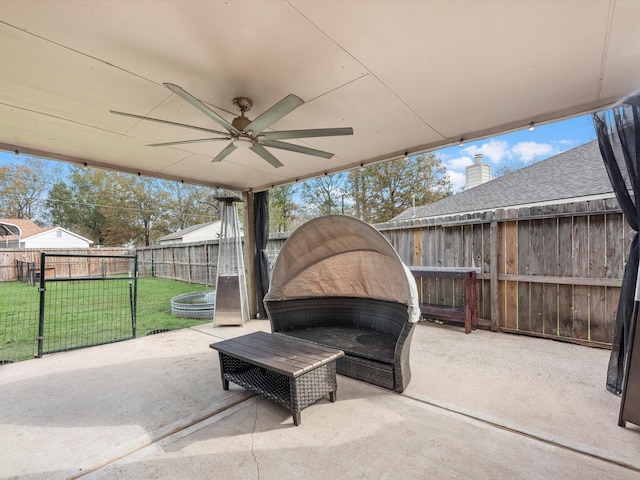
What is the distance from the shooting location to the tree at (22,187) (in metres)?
14.9

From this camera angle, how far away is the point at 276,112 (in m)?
2.07

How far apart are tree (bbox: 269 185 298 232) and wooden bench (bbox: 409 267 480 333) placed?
11257 millimetres

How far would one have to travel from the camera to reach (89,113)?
2.81 m

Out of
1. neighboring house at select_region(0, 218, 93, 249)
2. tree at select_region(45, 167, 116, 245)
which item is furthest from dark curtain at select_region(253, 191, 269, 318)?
tree at select_region(45, 167, 116, 245)

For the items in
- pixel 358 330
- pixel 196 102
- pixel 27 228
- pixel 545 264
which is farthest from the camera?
pixel 27 228

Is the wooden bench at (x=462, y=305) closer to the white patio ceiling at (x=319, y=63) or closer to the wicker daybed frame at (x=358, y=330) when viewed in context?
the wicker daybed frame at (x=358, y=330)

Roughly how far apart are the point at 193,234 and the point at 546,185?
17.7m

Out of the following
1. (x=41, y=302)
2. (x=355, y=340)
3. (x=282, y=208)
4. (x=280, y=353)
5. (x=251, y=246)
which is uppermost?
(x=282, y=208)

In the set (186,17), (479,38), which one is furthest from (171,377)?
(479,38)

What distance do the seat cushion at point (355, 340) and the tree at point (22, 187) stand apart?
19.4m

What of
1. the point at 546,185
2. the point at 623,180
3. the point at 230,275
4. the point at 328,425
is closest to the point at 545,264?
the point at 623,180

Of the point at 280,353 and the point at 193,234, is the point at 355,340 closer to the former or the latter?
the point at 280,353

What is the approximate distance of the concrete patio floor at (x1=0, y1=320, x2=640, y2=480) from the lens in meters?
1.88

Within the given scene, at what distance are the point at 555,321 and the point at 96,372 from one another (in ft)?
20.0
